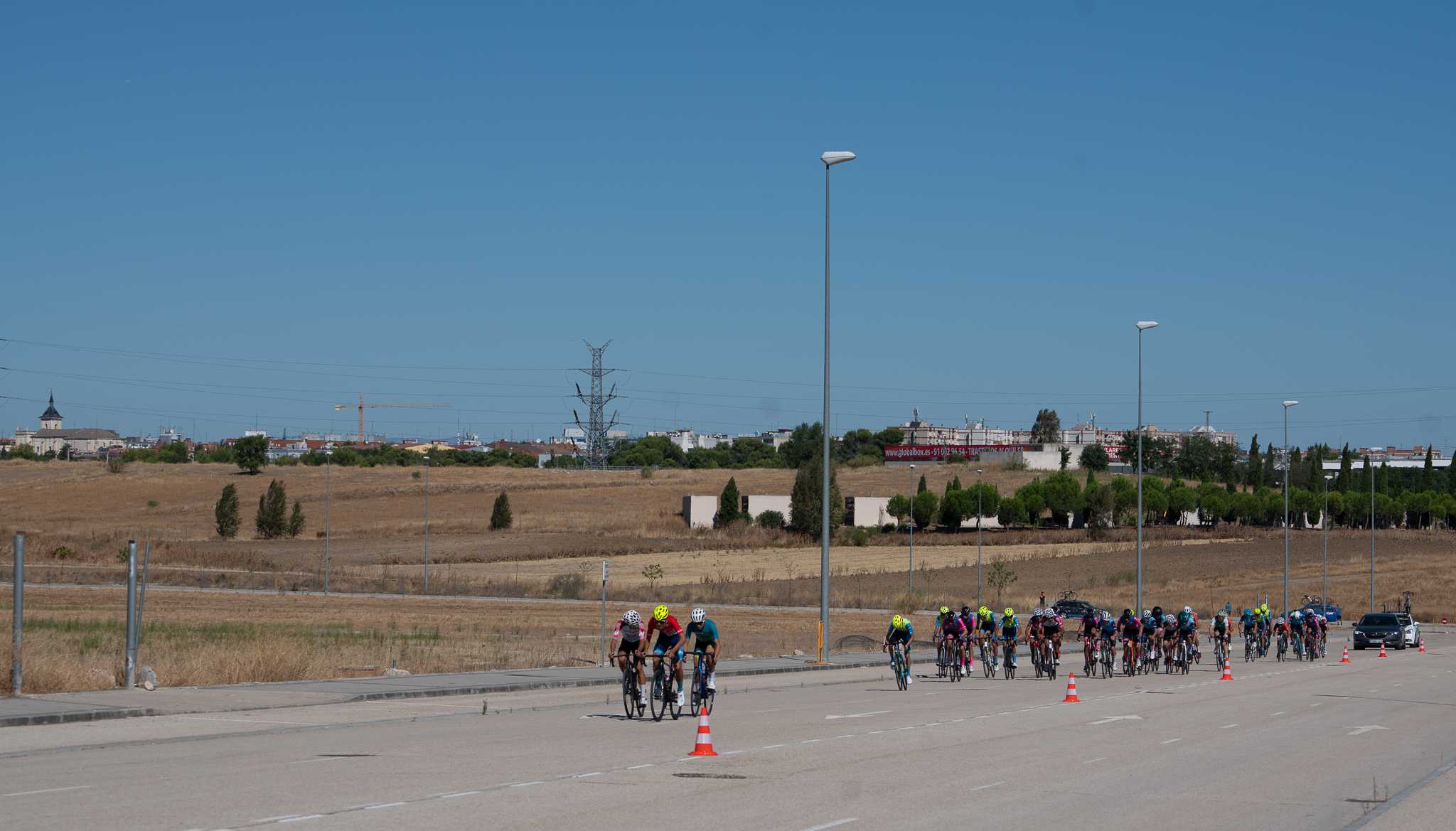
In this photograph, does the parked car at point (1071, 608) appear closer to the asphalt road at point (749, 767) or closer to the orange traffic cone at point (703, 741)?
the asphalt road at point (749, 767)

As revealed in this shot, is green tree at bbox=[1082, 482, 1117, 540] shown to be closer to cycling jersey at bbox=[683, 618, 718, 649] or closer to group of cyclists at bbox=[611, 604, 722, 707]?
cycling jersey at bbox=[683, 618, 718, 649]

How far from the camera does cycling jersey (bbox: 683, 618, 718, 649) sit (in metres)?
22.6

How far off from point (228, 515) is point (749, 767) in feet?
316

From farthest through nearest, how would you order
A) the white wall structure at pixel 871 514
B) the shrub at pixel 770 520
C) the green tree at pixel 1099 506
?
the white wall structure at pixel 871 514
the green tree at pixel 1099 506
the shrub at pixel 770 520

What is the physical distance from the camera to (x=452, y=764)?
53.7 ft

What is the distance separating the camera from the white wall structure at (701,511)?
4990 inches

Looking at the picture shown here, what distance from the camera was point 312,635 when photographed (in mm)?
40812

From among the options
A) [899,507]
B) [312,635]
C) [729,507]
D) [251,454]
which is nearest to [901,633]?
[312,635]

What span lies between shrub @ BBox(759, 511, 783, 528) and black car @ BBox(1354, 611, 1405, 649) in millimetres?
68487

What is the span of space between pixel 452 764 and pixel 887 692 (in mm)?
14975

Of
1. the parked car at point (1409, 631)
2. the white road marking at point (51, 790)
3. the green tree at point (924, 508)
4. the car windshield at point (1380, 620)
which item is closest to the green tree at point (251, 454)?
the green tree at point (924, 508)

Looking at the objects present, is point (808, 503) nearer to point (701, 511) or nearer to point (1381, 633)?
point (701, 511)

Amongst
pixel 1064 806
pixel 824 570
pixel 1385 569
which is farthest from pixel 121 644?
pixel 1385 569

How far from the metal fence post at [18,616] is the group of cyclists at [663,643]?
329 inches
